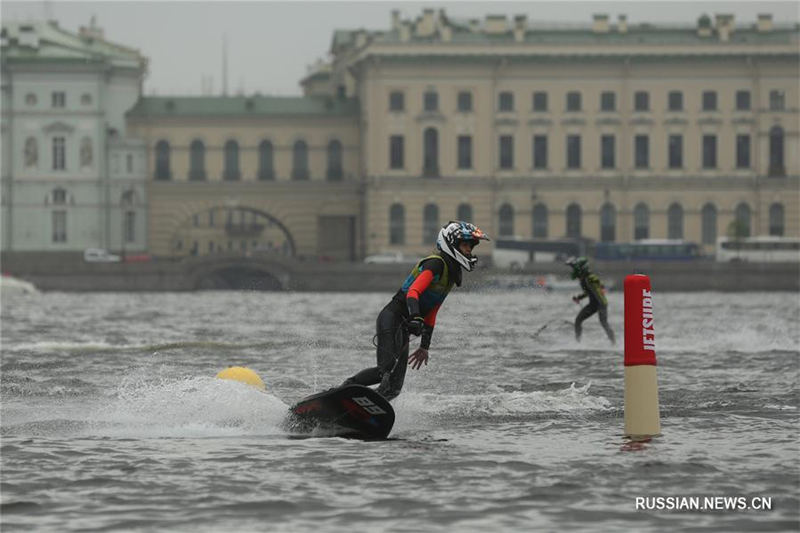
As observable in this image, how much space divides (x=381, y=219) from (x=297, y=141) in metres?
7.19

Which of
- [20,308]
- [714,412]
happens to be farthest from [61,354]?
[20,308]

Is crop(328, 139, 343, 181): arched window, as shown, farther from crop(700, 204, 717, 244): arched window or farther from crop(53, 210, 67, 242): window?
crop(700, 204, 717, 244): arched window

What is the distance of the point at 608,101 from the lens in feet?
327

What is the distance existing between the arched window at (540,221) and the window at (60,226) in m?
25.0

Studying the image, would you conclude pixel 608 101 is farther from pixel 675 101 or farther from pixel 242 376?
pixel 242 376

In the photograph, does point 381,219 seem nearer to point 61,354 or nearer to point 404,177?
point 404,177

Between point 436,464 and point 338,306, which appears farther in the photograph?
point 338,306

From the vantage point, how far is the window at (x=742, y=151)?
99625 millimetres

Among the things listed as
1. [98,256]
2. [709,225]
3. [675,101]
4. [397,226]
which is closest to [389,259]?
[397,226]

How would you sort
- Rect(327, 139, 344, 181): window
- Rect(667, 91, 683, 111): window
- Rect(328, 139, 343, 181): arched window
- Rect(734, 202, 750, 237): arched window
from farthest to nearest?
Rect(328, 139, 343, 181): arched window, Rect(327, 139, 344, 181): window, Rect(667, 91, 683, 111): window, Rect(734, 202, 750, 237): arched window

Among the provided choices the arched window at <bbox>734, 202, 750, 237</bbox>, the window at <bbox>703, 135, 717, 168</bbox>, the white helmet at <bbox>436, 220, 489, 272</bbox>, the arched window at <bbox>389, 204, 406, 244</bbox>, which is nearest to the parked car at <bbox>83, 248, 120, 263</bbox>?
the arched window at <bbox>389, 204, 406, 244</bbox>

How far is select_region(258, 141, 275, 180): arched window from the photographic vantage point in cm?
10075

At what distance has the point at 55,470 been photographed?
42.5 feet

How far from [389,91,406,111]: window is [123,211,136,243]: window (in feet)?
49.0
